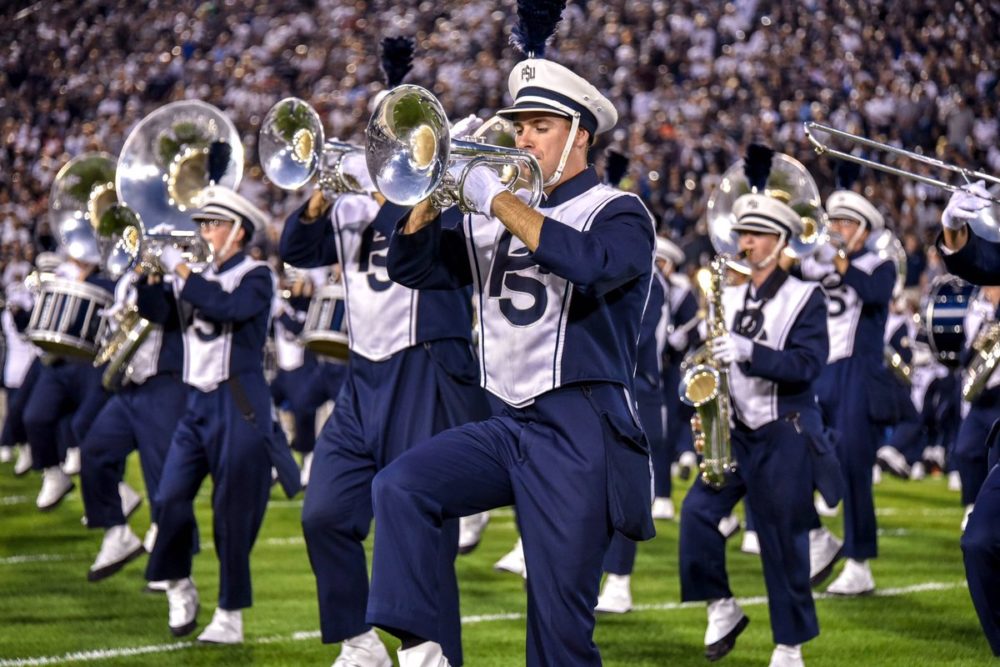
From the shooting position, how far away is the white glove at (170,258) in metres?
6.86

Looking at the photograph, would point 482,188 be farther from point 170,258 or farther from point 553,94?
point 170,258

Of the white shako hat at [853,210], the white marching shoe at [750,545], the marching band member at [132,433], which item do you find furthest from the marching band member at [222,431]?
the white marching shoe at [750,545]

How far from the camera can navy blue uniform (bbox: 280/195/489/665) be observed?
5.56 meters

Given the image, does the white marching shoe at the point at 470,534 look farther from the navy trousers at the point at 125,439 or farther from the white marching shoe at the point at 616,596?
the navy trousers at the point at 125,439

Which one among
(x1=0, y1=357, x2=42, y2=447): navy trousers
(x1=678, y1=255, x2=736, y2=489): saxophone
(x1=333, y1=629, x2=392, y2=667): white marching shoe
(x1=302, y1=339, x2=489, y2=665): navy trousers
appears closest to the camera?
(x1=302, y1=339, x2=489, y2=665): navy trousers

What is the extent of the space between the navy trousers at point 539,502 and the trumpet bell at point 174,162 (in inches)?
143

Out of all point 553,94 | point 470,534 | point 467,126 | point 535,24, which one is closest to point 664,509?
point 470,534

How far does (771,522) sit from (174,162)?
134 inches

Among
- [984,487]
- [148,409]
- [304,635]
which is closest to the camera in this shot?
[984,487]

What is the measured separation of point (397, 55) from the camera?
6.21m

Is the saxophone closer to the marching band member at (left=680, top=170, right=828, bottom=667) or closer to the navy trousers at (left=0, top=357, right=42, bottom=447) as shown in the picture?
the marching band member at (left=680, top=170, right=828, bottom=667)

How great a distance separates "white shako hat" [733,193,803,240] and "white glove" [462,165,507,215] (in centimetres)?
283

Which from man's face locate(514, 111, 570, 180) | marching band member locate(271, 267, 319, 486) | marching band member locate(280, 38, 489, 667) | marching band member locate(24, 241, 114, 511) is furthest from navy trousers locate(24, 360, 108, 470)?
man's face locate(514, 111, 570, 180)

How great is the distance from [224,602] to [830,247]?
12.7 ft
